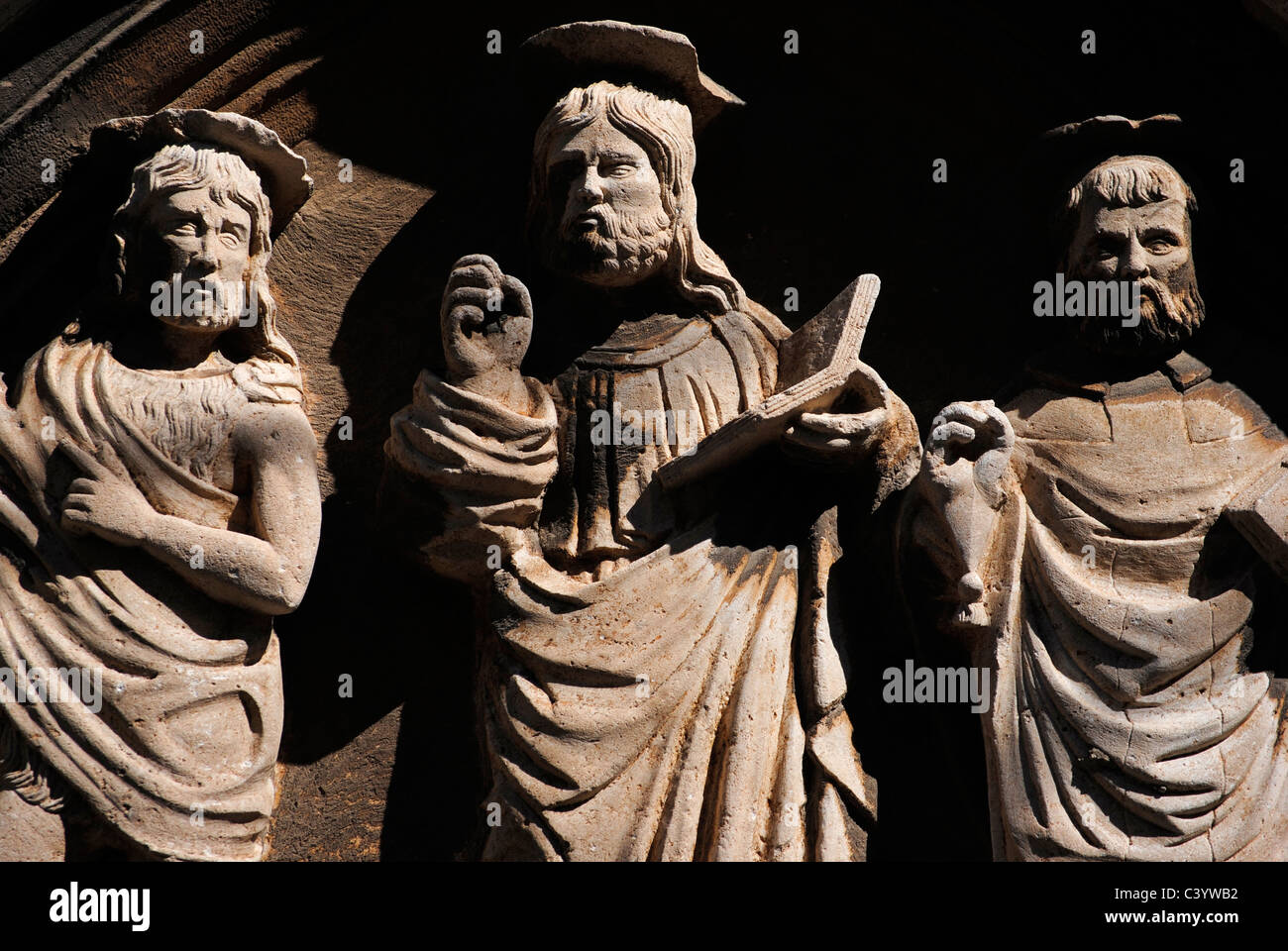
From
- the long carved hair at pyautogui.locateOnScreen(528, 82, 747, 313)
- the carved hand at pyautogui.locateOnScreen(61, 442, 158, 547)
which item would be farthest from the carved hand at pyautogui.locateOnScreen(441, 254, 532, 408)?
the carved hand at pyautogui.locateOnScreen(61, 442, 158, 547)

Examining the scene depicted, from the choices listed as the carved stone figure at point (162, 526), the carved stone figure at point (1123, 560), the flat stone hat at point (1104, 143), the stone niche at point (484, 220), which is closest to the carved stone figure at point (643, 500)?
the stone niche at point (484, 220)

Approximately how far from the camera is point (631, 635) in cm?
655

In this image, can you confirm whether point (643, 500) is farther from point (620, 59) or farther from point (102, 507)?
point (102, 507)

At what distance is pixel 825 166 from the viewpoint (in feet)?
25.6

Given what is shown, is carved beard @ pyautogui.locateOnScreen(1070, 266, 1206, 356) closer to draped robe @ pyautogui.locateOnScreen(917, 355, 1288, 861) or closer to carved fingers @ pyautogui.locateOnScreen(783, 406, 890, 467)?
draped robe @ pyautogui.locateOnScreen(917, 355, 1288, 861)

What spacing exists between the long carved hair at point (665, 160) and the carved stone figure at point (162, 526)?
0.85 metres

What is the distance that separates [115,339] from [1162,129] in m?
3.52

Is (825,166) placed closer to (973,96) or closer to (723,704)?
(973,96)

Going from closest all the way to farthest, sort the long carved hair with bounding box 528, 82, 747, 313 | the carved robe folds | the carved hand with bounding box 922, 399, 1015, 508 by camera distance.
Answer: the carved robe folds → the carved hand with bounding box 922, 399, 1015, 508 → the long carved hair with bounding box 528, 82, 747, 313

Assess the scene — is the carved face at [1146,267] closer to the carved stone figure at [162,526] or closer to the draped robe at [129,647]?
the carved stone figure at [162,526]

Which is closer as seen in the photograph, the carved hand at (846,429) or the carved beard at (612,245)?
the carved hand at (846,429)

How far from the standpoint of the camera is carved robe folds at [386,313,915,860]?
6.36 metres

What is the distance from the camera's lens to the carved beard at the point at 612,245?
7039 mm

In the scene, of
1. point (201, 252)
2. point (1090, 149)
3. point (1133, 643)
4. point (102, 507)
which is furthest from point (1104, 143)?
point (102, 507)
